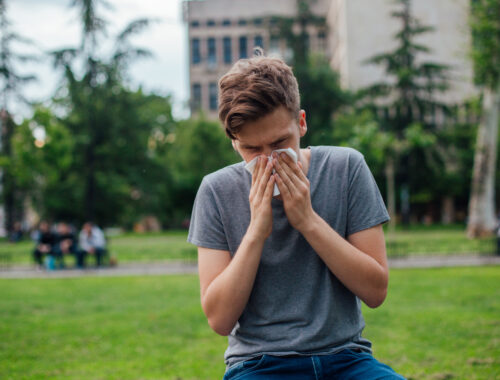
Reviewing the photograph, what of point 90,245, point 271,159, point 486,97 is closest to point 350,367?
point 271,159

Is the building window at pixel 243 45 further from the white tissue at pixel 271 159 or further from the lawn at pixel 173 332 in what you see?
the white tissue at pixel 271 159

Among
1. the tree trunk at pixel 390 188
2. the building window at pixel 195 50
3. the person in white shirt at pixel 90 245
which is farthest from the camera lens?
the building window at pixel 195 50

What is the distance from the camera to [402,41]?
39375 mm

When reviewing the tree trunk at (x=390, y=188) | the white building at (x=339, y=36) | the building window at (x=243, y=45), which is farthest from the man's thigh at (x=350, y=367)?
the building window at (x=243, y=45)

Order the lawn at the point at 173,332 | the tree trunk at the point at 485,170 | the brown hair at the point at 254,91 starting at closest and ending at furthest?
the brown hair at the point at 254,91, the lawn at the point at 173,332, the tree trunk at the point at 485,170

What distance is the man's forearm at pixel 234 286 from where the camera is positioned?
1.98m

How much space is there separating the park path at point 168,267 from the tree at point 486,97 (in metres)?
9.35

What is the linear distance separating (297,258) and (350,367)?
0.50 metres

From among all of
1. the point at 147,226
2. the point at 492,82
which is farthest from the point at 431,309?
the point at 147,226

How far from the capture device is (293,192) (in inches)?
78.1

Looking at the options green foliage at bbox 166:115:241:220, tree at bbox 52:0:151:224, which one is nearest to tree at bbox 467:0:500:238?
tree at bbox 52:0:151:224

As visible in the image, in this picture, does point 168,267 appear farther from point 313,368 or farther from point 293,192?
point 293,192

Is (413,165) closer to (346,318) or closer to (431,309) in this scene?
(431,309)

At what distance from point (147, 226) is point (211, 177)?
222ft
